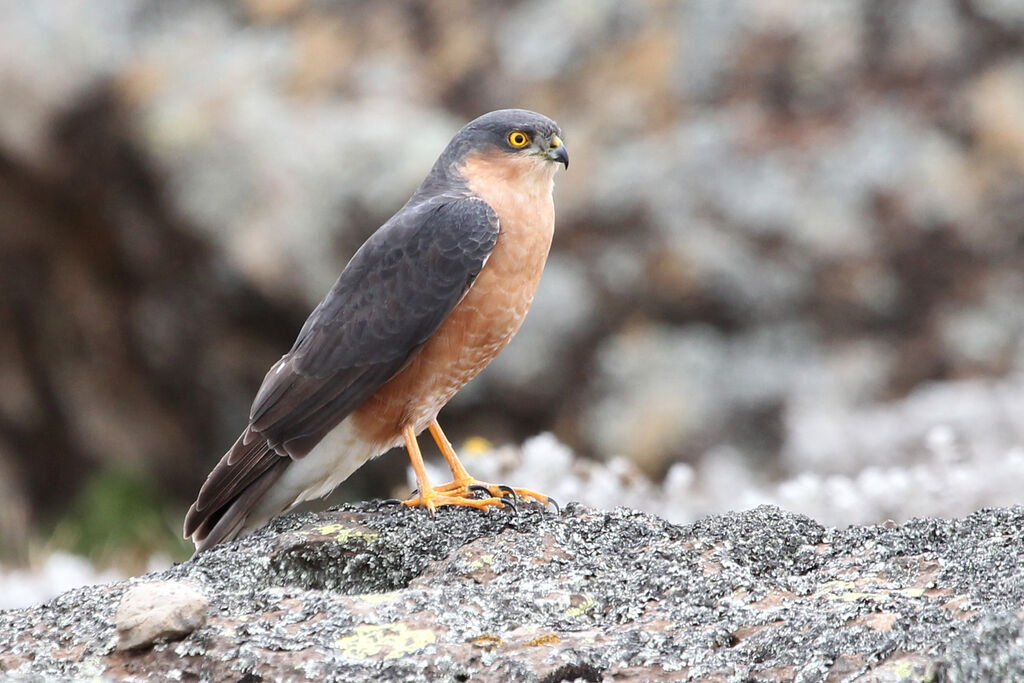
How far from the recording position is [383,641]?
3125mm

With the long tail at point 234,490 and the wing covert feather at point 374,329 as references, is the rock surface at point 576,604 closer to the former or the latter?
the long tail at point 234,490

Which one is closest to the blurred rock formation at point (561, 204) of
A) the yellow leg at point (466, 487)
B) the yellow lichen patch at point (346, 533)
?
the yellow leg at point (466, 487)

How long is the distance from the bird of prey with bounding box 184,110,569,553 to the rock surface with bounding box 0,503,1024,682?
0.53m

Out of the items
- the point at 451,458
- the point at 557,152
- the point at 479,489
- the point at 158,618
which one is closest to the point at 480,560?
the point at 158,618

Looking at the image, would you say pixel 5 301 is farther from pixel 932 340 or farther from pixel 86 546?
pixel 932 340

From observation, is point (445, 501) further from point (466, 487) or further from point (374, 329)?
point (374, 329)

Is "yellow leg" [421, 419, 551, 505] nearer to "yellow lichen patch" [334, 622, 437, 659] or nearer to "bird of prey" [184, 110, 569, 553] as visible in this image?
"bird of prey" [184, 110, 569, 553]

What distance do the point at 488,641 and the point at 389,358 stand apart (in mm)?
1777

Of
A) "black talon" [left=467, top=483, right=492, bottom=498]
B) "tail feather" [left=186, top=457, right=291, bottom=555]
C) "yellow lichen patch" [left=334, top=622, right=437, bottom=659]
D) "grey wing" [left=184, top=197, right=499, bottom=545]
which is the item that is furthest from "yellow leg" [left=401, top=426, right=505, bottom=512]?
"yellow lichen patch" [left=334, top=622, right=437, bottom=659]

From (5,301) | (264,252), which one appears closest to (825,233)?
(264,252)

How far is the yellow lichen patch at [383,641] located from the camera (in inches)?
121

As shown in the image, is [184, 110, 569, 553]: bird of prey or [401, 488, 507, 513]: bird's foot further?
[184, 110, 569, 553]: bird of prey

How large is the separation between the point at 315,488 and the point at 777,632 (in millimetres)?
2390

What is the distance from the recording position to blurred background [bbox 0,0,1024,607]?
734 centimetres
